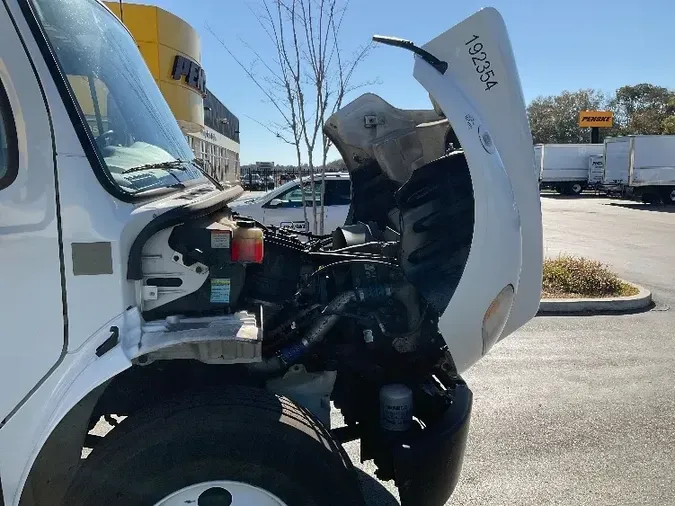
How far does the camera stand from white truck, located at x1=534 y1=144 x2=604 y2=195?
36.7 m

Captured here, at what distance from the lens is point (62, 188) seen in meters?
2.01

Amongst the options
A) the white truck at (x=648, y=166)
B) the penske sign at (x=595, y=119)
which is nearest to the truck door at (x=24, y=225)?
the white truck at (x=648, y=166)

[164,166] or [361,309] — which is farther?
[361,309]

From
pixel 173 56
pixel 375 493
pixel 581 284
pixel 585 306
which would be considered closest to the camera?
pixel 375 493

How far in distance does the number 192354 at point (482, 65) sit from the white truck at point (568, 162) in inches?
1419

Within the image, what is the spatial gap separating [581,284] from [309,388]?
21.2 ft

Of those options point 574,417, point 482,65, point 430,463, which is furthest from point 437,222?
point 574,417

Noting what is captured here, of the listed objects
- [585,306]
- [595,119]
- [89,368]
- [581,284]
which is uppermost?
[595,119]

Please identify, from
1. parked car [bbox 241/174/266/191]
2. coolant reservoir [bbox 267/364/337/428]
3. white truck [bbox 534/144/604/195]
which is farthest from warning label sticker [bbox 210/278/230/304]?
white truck [bbox 534/144/604/195]

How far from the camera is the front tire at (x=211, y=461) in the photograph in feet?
6.72

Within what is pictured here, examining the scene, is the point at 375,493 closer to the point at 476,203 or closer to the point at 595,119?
the point at 476,203

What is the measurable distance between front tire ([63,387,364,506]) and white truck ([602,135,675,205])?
31.8 m

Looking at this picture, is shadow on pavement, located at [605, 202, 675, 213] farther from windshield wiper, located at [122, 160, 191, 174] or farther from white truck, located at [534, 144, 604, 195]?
windshield wiper, located at [122, 160, 191, 174]

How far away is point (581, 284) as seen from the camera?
8.24 metres
